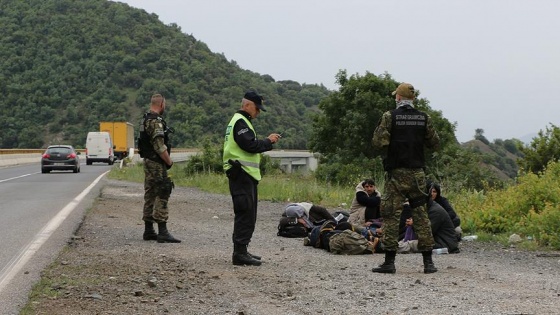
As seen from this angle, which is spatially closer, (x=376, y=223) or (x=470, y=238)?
(x=376, y=223)

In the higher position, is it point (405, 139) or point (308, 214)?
point (405, 139)

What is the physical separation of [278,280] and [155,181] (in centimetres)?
386

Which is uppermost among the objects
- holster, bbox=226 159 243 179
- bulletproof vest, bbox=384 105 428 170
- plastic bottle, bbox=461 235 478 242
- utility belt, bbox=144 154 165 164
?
bulletproof vest, bbox=384 105 428 170

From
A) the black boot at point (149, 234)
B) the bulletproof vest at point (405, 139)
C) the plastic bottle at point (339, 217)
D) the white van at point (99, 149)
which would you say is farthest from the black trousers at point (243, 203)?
the white van at point (99, 149)

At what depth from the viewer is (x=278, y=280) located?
816 cm

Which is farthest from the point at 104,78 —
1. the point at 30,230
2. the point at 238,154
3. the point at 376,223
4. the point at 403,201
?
the point at 403,201

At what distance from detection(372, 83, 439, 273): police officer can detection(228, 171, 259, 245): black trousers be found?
153cm

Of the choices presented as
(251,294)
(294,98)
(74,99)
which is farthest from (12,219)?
(294,98)

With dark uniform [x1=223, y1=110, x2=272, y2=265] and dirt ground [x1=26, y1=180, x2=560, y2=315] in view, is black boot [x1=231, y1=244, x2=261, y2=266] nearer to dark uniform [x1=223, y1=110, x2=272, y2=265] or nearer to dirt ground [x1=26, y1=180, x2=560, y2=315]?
dark uniform [x1=223, y1=110, x2=272, y2=265]

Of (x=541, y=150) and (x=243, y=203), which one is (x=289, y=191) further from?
(x=541, y=150)

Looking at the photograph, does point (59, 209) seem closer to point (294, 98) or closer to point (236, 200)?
point (236, 200)

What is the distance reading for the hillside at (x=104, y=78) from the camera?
8781 cm

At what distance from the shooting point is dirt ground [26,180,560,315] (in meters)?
6.67

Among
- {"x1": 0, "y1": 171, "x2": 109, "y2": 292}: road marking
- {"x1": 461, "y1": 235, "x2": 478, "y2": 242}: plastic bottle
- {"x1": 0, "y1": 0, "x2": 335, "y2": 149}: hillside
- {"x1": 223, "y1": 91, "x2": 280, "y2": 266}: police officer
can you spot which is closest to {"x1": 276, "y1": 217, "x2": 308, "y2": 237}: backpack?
{"x1": 461, "y1": 235, "x2": 478, "y2": 242}: plastic bottle
